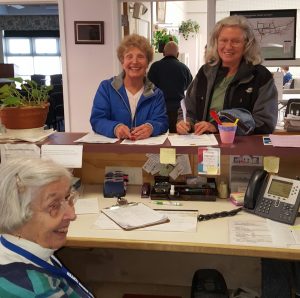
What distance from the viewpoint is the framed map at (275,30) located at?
4.11 metres

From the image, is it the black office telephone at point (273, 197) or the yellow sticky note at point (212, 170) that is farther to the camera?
the yellow sticky note at point (212, 170)

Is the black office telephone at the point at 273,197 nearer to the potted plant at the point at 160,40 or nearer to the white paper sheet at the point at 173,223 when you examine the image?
the white paper sheet at the point at 173,223

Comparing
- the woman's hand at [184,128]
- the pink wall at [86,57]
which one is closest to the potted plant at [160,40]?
the pink wall at [86,57]

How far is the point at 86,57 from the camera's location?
182 inches

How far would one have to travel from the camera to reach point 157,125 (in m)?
2.18

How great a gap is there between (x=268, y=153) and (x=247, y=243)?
1.53 ft

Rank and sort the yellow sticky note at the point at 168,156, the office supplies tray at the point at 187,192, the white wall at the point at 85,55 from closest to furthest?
the yellow sticky note at the point at 168,156 → the office supplies tray at the point at 187,192 → the white wall at the point at 85,55

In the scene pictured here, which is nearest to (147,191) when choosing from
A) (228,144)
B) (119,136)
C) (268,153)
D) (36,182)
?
(119,136)

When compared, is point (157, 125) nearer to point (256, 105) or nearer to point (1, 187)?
point (256, 105)

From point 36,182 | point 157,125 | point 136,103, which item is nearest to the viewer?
point 36,182

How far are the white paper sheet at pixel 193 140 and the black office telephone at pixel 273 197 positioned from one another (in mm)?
256

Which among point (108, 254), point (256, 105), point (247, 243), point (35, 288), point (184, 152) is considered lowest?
point (108, 254)

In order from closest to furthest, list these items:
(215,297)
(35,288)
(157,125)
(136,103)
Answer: (35,288) → (215,297) → (157,125) → (136,103)

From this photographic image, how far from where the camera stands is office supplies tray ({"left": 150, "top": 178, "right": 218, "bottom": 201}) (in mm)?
1990
